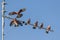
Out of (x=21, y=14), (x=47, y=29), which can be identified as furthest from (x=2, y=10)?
(x=47, y=29)

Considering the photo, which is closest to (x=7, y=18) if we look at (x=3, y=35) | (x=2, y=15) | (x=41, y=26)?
(x=2, y=15)

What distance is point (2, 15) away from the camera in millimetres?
12125

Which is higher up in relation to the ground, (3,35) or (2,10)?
(2,10)

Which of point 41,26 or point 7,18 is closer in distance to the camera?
point 7,18

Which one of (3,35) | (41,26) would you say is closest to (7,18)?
(3,35)

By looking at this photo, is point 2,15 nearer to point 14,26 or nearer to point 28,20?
point 14,26

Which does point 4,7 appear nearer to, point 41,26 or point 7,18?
point 7,18

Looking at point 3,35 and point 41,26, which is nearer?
point 3,35

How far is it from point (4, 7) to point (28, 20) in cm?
180

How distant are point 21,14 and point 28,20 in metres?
1.14

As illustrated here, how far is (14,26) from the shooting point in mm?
12133

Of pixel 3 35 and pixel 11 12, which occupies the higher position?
pixel 11 12

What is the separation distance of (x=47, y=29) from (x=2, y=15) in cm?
328

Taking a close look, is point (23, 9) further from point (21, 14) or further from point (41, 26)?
point (41, 26)
